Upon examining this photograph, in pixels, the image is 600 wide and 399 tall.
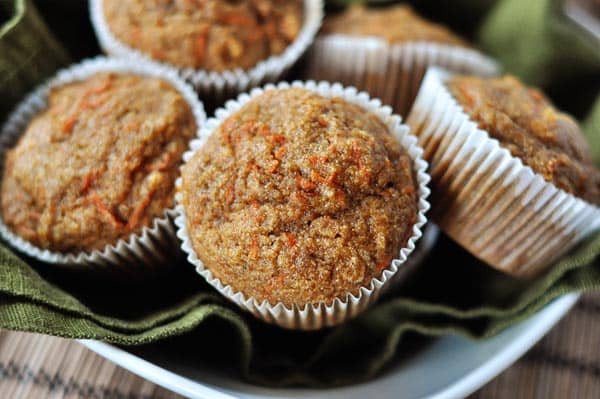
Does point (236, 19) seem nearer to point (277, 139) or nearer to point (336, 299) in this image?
point (277, 139)

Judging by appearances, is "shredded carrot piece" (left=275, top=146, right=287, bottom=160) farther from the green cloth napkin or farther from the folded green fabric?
the folded green fabric

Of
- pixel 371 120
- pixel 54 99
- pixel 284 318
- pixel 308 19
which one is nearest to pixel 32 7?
pixel 54 99

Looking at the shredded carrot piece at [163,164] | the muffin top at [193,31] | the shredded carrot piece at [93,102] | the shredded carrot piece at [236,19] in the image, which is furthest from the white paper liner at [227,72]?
the shredded carrot piece at [163,164]

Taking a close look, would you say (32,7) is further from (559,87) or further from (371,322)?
(559,87)

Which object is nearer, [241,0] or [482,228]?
[482,228]

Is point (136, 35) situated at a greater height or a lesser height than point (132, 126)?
greater

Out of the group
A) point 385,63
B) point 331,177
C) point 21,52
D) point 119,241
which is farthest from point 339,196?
point 21,52
